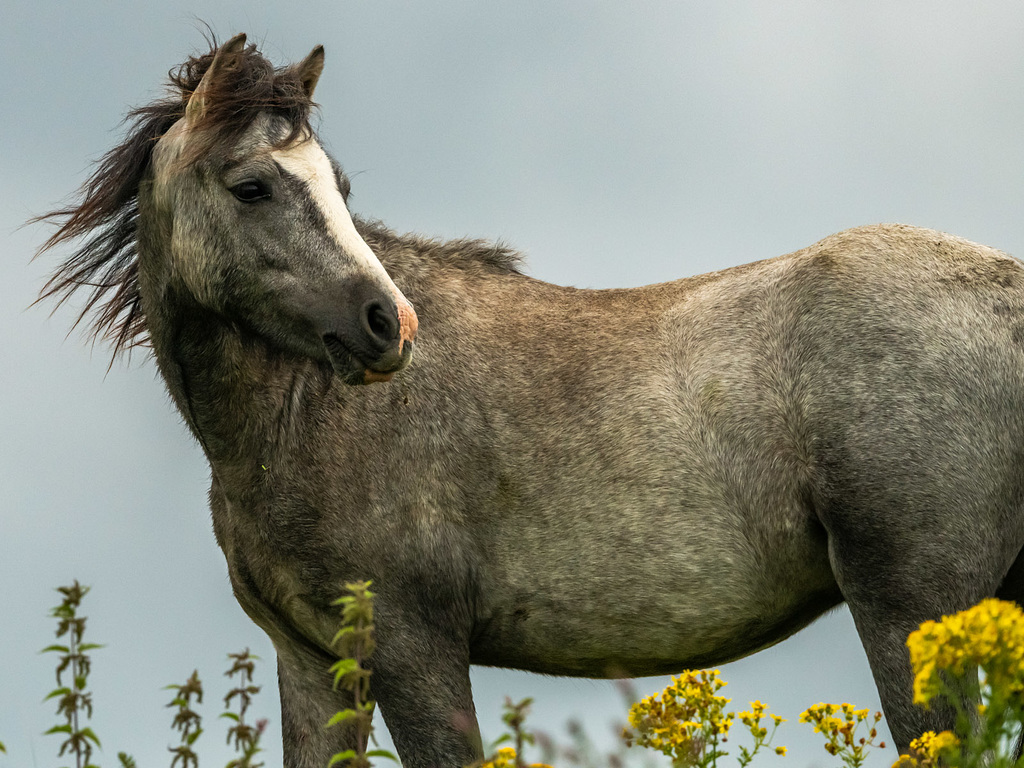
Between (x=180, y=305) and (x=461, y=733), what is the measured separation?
232cm

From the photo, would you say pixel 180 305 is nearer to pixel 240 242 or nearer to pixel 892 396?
pixel 240 242

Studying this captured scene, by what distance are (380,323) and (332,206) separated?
2.17ft

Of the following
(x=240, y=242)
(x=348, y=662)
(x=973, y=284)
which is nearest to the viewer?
(x=348, y=662)

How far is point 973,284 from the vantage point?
A: 4961 mm

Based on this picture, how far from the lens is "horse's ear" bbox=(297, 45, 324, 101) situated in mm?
5414

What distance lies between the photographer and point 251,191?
4.68m

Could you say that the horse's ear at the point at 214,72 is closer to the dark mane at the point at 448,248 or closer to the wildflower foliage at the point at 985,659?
the dark mane at the point at 448,248

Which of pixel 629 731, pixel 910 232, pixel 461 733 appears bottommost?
pixel 629 731

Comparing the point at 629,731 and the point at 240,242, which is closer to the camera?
the point at 629,731

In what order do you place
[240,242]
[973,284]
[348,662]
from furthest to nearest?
[973,284] < [240,242] < [348,662]

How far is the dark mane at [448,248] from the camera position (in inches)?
220

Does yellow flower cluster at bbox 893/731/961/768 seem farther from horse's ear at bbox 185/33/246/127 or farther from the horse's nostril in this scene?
horse's ear at bbox 185/33/246/127

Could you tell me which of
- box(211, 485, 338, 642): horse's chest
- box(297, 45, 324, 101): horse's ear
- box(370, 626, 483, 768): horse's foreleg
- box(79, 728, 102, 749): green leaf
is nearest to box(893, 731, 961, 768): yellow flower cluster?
box(79, 728, 102, 749): green leaf

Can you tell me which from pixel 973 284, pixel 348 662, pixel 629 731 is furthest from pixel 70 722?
pixel 973 284
